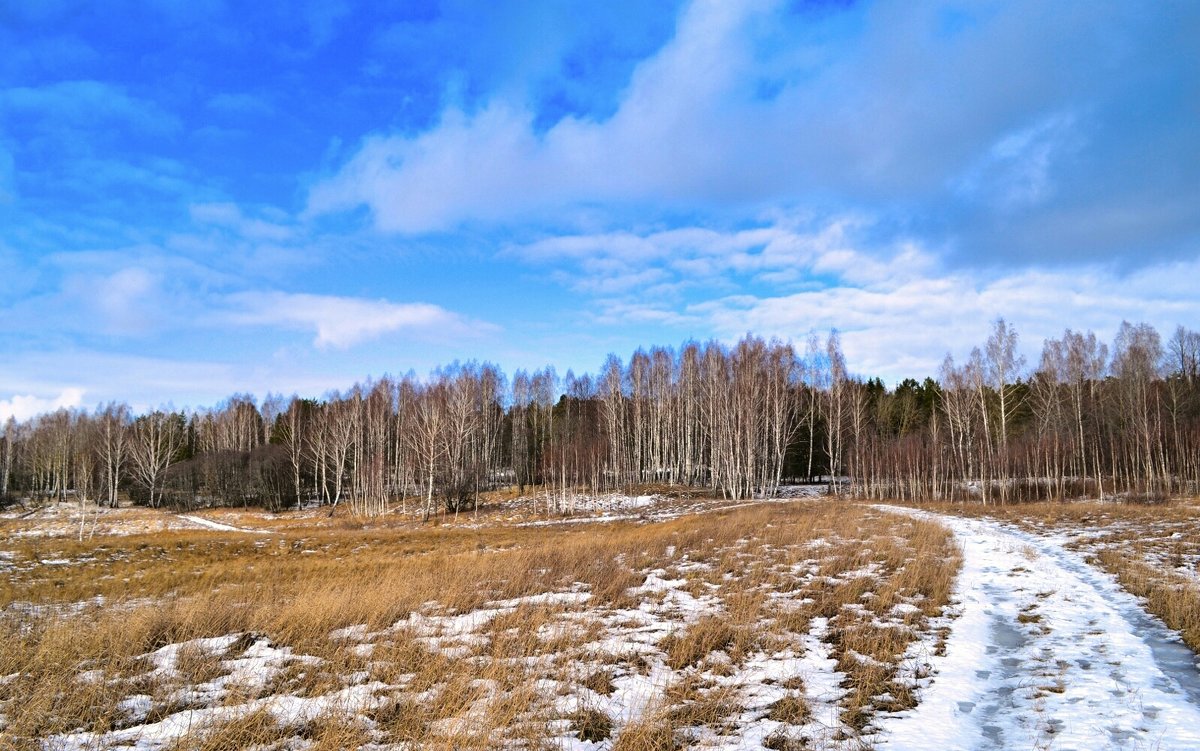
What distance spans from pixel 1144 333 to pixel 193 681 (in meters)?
74.7

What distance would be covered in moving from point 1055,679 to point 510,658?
611cm

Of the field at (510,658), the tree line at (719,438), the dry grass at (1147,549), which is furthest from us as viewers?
the tree line at (719,438)

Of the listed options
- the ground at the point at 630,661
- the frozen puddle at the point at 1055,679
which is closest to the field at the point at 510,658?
the ground at the point at 630,661

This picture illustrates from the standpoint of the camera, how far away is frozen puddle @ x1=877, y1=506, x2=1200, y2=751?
530 cm

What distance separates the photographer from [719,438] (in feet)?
175

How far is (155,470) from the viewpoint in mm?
62562

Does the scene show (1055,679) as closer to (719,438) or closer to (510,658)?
(510,658)

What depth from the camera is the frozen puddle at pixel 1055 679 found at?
530 centimetres

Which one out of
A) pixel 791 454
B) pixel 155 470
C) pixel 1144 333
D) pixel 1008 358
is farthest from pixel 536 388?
pixel 1144 333

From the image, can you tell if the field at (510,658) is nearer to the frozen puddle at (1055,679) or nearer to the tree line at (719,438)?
the frozen puddle at (1055,679)

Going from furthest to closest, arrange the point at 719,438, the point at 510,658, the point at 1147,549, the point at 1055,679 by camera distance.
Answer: the point at 719,438 < the point at 1147,549 < the point at 510,658 < the point at 1055,679

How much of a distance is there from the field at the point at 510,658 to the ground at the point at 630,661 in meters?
0.03

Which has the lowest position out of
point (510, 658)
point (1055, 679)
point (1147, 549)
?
point (1147, 549)

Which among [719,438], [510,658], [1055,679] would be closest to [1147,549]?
[1055,679]
